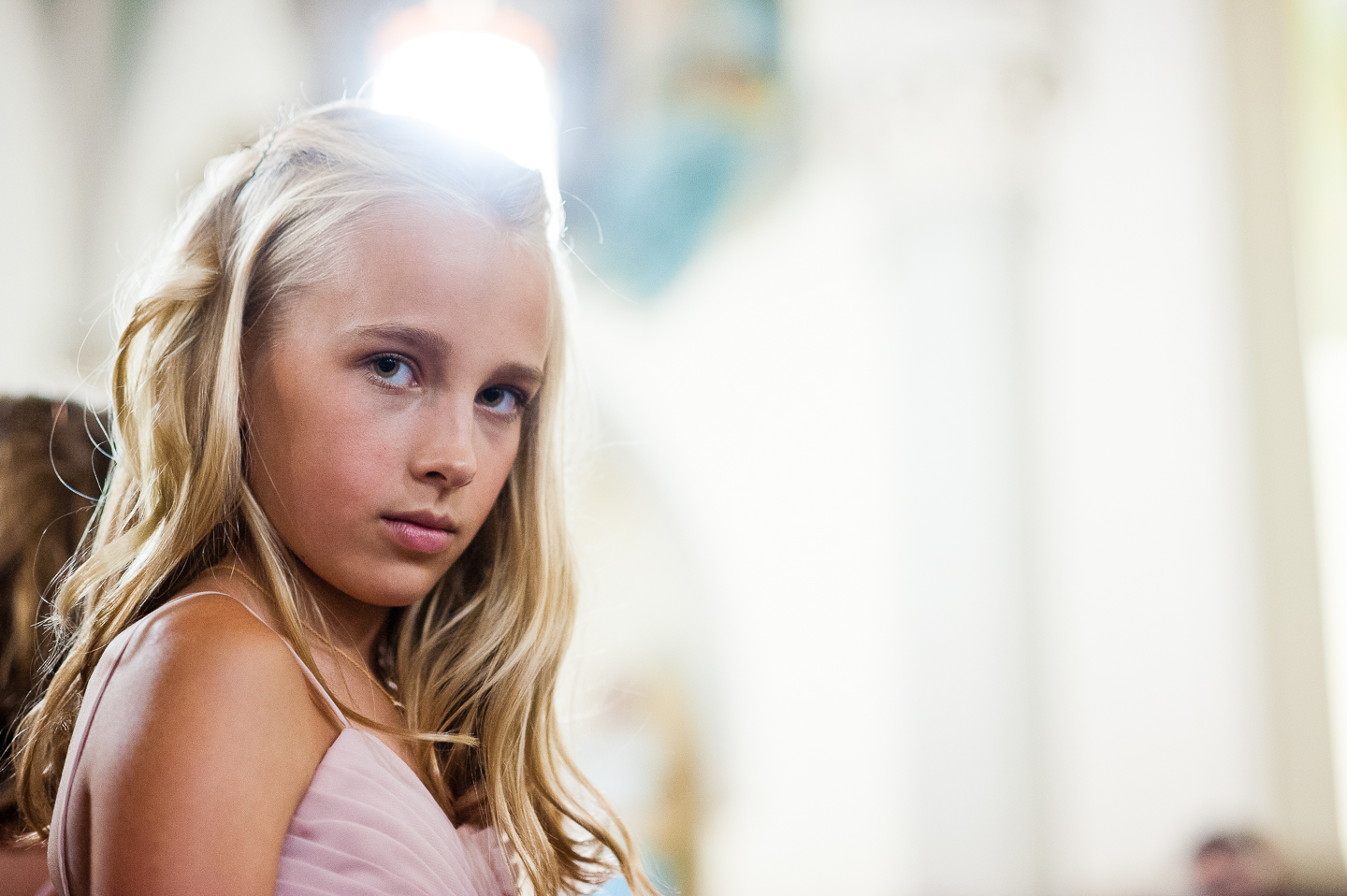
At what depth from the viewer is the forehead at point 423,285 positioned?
0.79 m

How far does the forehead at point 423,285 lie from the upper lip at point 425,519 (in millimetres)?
147

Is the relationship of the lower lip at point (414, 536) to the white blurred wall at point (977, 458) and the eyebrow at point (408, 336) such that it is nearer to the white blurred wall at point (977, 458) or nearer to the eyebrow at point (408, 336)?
the eyebrow at point (408, 336)

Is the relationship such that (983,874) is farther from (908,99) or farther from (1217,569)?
(908,99)

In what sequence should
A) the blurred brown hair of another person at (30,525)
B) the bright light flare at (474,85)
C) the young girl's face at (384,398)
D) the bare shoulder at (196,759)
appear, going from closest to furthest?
the bare shoulder at (196,759) < the young girl's face at (384,398) < the blurred brown hair of another person at (30,525) < the bright light flare at (474,85)

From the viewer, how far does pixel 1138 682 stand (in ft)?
12.1

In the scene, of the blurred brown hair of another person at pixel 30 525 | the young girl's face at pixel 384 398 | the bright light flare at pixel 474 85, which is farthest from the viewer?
the bright light flare at pixel 474 85

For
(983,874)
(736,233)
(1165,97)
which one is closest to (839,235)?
(736,233)

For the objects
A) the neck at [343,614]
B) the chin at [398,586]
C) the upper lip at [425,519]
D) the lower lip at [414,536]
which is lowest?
the neck at [343,614]

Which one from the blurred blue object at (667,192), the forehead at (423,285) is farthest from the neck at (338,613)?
the blurred blue object at (667,192)

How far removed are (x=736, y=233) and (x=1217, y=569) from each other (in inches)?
94.5

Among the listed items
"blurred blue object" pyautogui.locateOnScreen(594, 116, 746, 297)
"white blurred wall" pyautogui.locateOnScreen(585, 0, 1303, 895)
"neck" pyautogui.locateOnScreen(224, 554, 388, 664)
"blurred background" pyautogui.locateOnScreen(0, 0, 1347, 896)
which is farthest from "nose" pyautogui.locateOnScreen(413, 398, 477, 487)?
"blurred blue object" pyautogui.locateOnScreen(594, 116, 746, 297)

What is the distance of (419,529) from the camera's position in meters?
0.82

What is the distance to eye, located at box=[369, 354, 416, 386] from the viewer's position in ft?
2.61

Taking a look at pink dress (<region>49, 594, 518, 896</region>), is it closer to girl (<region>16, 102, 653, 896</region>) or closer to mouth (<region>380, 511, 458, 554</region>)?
girl (<region>16, 102, 653, 896</region>)
